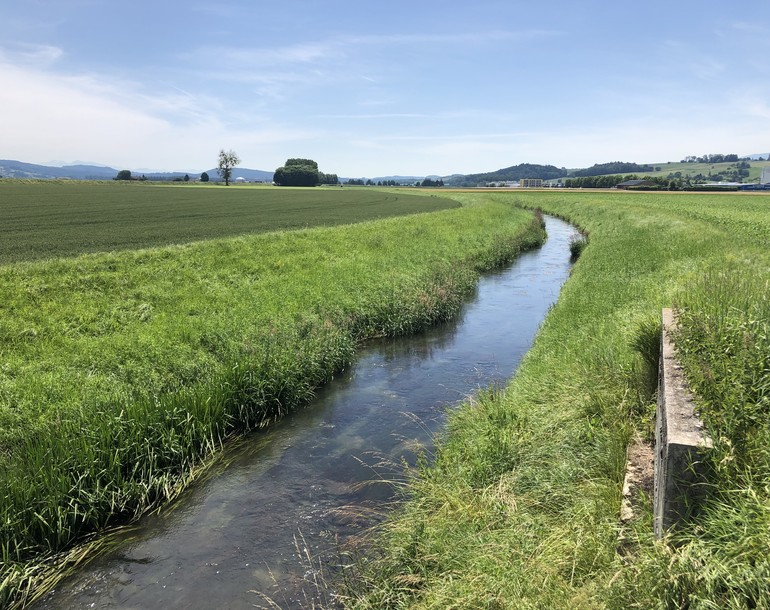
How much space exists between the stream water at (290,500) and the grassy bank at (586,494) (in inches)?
40.8

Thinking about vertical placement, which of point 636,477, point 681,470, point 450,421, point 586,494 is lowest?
point 450,421

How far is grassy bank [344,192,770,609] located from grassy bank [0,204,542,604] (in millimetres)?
4091

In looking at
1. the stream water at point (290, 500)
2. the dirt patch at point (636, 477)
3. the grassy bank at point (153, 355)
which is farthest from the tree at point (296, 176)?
the dirt patch at point (636, 477)

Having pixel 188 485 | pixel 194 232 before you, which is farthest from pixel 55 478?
pixel 194 232

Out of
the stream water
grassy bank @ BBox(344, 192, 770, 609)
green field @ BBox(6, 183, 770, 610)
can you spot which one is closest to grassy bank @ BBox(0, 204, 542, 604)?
green field @ BBox(6, 183, 770, 610)

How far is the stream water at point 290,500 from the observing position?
→ 617cm

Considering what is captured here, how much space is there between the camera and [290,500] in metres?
7.84

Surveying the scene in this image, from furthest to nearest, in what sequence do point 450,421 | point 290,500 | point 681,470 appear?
point 450,421
point 290,500
point 681,470

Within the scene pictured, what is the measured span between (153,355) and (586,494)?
9.02m

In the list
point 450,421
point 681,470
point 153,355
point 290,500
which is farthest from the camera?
point 153,355

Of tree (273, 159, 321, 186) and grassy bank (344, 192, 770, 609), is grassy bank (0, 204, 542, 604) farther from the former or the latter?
tree (273, 159, 321, 186)

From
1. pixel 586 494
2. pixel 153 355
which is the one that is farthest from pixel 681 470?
pixel 153 355

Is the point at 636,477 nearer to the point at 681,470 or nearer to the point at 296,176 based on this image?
the point at 681,470

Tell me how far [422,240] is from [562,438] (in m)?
22.7
